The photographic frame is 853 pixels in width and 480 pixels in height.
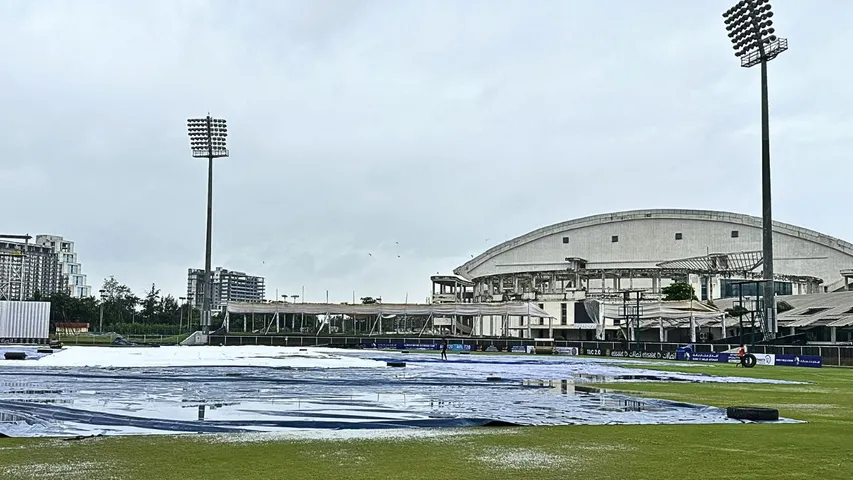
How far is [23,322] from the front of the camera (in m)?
82.9

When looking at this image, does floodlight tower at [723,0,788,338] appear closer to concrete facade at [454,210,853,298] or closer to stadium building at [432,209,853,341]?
stadium building at [432,209,853,341]

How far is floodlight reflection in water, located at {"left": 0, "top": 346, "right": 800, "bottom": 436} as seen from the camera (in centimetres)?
1616

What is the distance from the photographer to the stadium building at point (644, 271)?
111125 millimetres

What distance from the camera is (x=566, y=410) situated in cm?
1997

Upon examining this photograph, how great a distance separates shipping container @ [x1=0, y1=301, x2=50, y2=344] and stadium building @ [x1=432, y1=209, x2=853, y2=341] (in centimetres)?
5468

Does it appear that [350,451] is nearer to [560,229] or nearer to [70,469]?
[70,469]

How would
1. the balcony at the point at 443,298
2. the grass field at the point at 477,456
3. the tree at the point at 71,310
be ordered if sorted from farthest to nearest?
1. the balcony at the point at 443,298
2. the tree at the point at 71,310
3. the grass field at the point at 477,456

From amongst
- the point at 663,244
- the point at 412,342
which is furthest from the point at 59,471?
the point at 663,244

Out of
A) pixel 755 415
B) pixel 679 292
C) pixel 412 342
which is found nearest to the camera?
pixel 755 415

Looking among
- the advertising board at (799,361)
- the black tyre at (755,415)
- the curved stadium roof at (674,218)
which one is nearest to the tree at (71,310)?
the curved stadium roof at (674,218)

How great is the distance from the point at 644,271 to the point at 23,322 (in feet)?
257

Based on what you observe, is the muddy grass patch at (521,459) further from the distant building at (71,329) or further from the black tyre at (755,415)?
the distant building at (71,329)

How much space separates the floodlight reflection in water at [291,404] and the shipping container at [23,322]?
54855 millimetres

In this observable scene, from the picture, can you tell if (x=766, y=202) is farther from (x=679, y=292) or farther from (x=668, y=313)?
(x=679, y=292)
